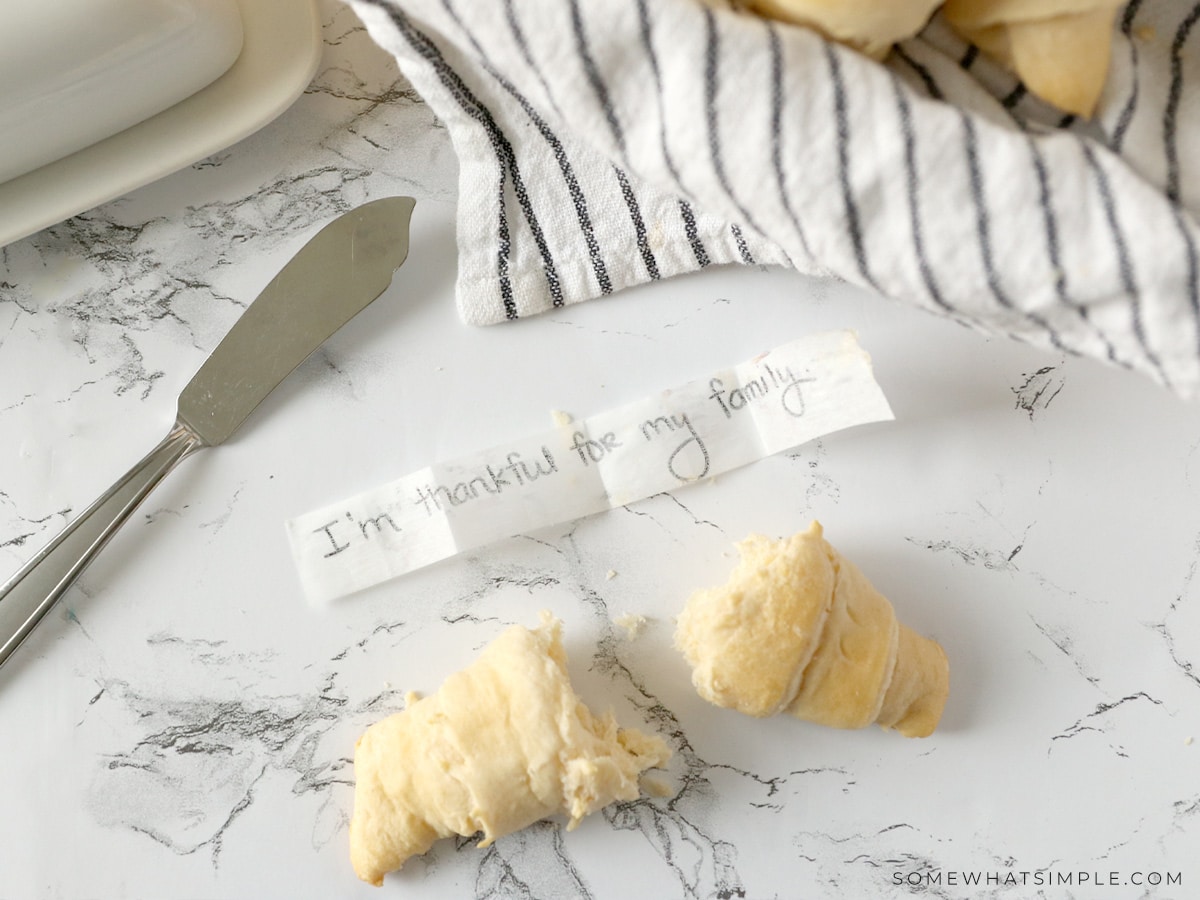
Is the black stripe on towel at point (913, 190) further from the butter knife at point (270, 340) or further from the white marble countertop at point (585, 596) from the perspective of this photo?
the butter knife at point (270, 340)

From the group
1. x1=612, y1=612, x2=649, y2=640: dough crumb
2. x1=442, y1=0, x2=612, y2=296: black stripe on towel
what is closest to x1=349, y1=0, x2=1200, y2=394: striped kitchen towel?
x1=442, y1=0, x2=612, y2=296: black stripe on towel

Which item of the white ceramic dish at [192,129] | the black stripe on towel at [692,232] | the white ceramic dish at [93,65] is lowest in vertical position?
the black stripe on towel at [692,232]

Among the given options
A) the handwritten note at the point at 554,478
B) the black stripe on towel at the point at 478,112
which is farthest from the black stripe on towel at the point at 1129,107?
the black stripe on towel at the point at 478,112

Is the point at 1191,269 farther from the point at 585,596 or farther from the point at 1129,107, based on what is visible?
the point at 585,596

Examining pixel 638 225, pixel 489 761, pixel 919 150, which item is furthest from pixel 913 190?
pixel 489 761

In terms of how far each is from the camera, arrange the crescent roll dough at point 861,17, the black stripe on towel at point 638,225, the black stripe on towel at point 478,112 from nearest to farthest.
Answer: the crescent roll dough at point 861,17
the black stripe on towel at point 478,112
the black stripe on towel at point 638,225

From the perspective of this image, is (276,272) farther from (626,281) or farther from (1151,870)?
(1151,870)
